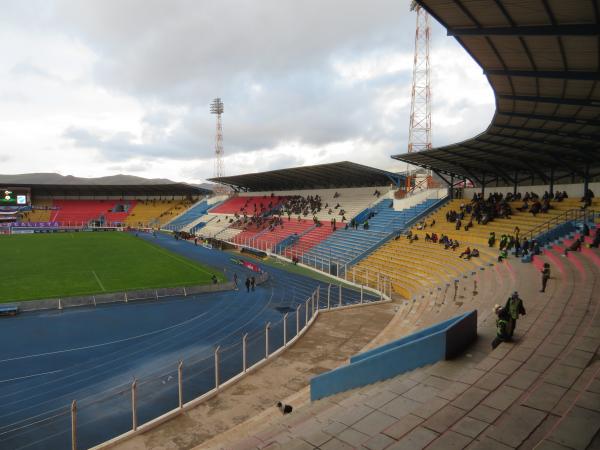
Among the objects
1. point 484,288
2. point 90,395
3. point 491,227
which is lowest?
point 90,395

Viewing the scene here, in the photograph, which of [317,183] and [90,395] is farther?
[317,183]

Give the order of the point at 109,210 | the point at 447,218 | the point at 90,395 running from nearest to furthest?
the point at 90,395
the point at 447,218
the point at 109,210

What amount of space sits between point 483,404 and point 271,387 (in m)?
6.21

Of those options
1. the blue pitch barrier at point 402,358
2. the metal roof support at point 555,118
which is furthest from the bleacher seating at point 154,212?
the blue pitch barrier at point 402,358

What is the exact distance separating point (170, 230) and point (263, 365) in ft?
193

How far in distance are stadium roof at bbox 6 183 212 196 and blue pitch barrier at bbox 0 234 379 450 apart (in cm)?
5831

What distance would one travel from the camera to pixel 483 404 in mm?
5371

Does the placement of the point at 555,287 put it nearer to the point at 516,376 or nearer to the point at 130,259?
the point at 516,376

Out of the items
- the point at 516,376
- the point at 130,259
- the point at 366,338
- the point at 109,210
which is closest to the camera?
the point at 516,376

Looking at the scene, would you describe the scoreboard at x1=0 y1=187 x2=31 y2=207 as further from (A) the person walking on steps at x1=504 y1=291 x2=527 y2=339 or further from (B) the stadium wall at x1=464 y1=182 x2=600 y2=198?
(A) the person walking on steps at x1=504 y1=291 x2=527 y2=339

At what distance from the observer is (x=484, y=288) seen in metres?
15.8

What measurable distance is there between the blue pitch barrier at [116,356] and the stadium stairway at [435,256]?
3362 millimetres

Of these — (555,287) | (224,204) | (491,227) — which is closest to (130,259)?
(491,227)

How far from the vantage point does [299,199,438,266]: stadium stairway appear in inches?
1230
